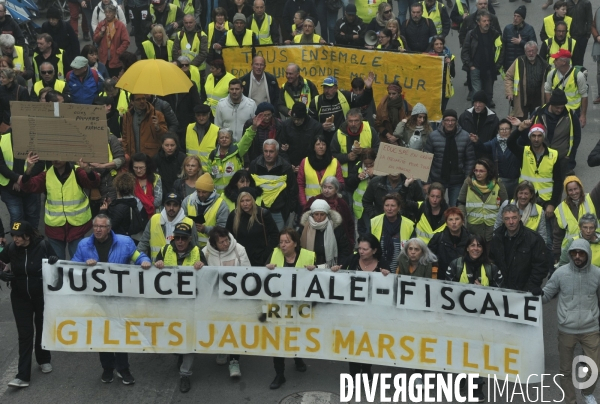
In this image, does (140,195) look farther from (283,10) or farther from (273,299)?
(283,10)

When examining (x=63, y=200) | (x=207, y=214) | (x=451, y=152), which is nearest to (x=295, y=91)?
(x=451, y=152)

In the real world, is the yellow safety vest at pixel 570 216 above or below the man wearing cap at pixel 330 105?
below

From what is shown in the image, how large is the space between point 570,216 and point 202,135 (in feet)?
15.2

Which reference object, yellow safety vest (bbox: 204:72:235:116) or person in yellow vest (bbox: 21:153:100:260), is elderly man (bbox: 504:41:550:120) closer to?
yellow safety vest (bbox: 204:72:235:116)

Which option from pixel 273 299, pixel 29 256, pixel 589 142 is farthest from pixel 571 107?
pixel 29 256

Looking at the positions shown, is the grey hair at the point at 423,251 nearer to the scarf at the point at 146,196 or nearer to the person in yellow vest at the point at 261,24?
the scarf at the point at 146,196

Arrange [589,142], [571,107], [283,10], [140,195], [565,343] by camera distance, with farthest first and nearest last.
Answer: [283,10]
[589,142]
[571,107]
[140,195]
[565,343]

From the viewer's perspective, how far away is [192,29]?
57.2 feet

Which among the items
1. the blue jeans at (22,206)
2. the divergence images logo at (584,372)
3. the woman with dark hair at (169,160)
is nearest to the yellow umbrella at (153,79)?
the woman with dark hair at (169,160)

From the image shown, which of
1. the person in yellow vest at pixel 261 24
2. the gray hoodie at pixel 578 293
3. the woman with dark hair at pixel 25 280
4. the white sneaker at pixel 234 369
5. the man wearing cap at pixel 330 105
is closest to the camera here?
the gray hoodie at pixel 578 293

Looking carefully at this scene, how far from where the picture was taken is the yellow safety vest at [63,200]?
12.8m

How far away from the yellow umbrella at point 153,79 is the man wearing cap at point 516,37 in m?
5.50

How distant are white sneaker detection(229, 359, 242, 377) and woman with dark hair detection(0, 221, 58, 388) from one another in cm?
187

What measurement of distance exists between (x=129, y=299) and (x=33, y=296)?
0.92m
